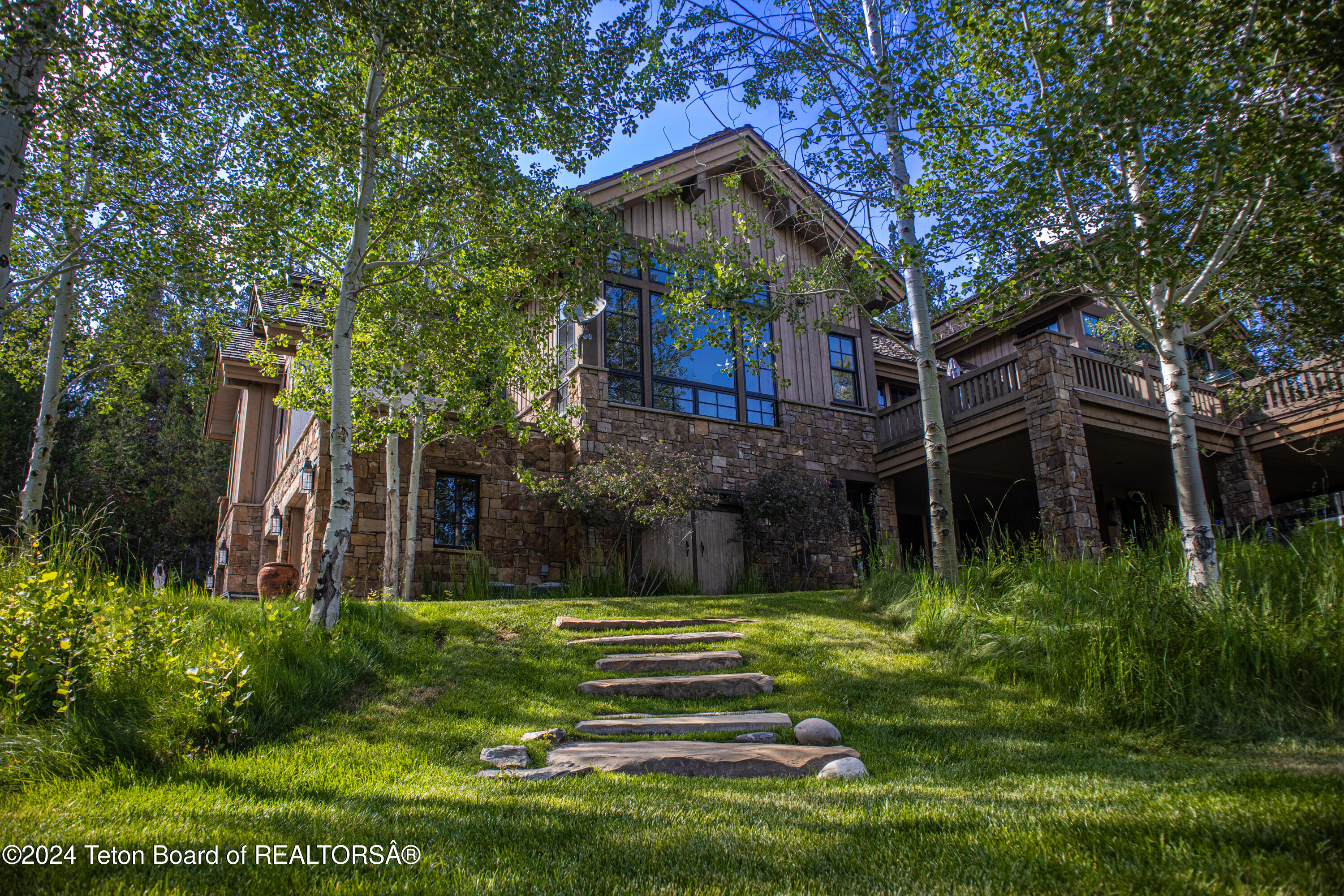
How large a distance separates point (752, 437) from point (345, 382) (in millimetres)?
8244

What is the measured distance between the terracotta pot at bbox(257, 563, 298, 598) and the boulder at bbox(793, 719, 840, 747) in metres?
8.21

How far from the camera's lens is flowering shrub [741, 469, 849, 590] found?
13.0 metres

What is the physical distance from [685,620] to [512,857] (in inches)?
220

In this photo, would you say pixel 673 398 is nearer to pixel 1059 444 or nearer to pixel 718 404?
pixel 718 404

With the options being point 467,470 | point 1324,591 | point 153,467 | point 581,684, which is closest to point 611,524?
point 467,470

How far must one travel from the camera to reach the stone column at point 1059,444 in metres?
11.3

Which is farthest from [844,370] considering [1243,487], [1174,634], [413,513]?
[1174,634]

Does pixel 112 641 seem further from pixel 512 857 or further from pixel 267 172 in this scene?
pixel 267 172

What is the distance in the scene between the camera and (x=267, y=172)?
308 inches

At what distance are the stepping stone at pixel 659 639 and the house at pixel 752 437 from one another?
3.44 m

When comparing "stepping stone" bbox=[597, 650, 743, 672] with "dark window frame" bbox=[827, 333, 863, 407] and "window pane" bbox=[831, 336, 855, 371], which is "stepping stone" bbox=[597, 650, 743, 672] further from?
"window pane" bbox=[831, 336, 855, 371]

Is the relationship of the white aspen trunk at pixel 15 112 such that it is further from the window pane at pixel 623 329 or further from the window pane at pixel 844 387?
the window pane at pixel 844 387

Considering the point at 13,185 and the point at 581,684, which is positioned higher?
the point at 13,185

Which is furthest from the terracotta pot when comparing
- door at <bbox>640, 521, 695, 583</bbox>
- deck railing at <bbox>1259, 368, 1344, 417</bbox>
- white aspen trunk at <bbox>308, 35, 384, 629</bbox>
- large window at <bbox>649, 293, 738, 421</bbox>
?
deck railing at <bbox>1259, 368, 1344, 417</bbox>
